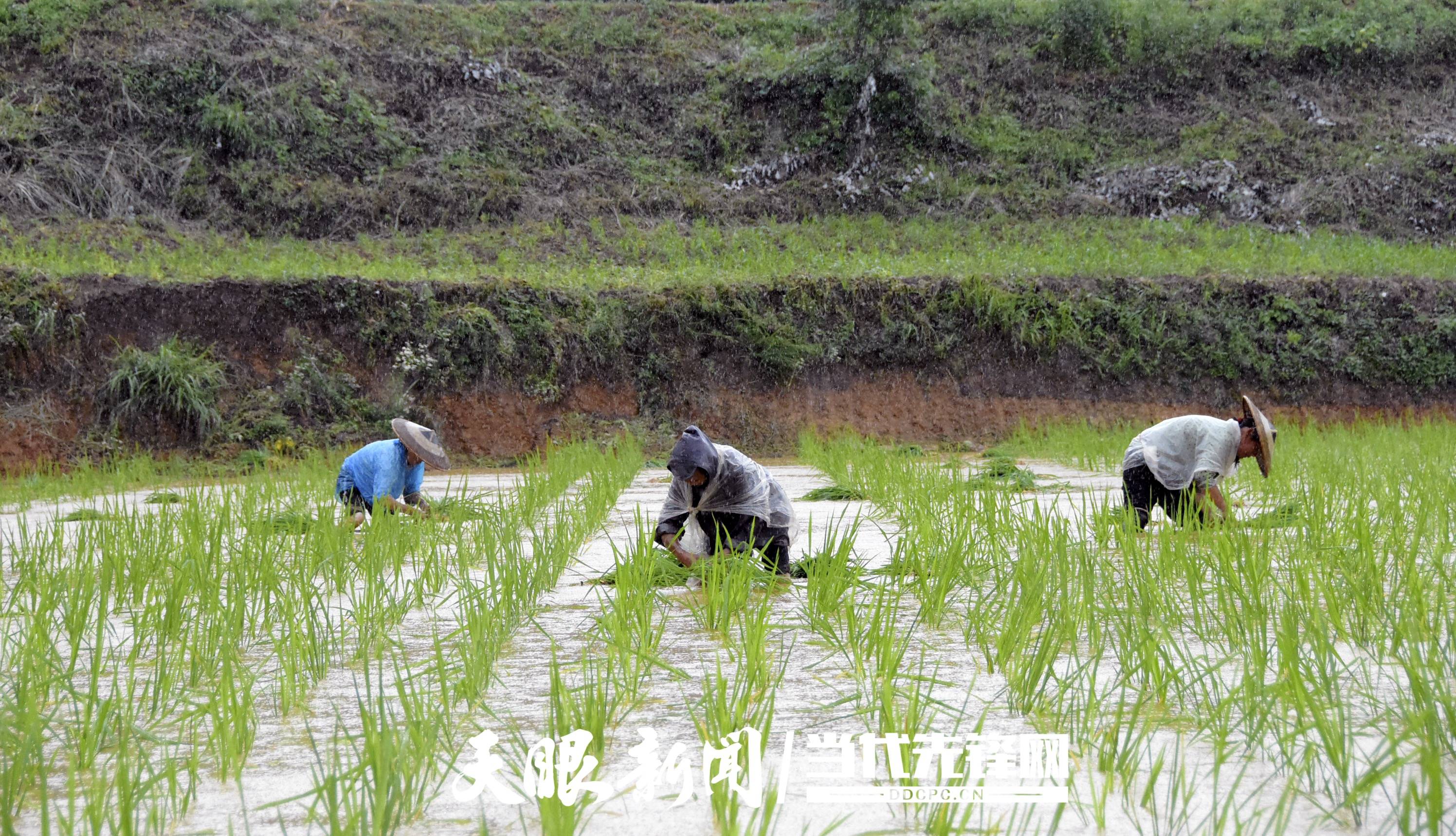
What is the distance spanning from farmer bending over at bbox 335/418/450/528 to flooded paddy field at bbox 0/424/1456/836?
559mm

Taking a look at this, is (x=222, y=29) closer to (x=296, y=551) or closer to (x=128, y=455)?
(x=128, y=455)

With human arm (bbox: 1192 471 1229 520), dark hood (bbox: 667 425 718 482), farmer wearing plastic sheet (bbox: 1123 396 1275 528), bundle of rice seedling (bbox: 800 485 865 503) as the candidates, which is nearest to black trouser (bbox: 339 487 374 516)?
dark hood (bbox: 667 425 718 482)

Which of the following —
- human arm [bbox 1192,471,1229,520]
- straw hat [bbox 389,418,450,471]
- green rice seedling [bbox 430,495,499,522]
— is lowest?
green rice seedling [bbox 430,495,499,522]

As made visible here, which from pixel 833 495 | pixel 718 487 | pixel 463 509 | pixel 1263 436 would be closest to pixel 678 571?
pixel 718 487

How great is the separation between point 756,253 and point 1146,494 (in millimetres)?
10348

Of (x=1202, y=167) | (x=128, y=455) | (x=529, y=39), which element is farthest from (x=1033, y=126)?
(x=128, y=455)

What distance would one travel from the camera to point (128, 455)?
988cm

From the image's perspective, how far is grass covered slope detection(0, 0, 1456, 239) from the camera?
51.8ft

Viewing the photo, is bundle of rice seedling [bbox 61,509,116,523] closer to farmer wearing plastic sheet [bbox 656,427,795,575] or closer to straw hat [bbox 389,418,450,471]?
straw hat [bbox 389,418,450,471]

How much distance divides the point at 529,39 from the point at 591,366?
9.95 m

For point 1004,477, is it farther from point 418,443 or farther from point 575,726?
point 575,726

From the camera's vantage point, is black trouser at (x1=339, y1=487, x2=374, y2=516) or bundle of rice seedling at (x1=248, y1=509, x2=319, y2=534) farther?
black trouser at (x1=339, y1=487, x2=374, y2=516)

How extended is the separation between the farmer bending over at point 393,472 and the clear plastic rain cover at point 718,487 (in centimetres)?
137

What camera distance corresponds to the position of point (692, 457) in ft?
11.3
